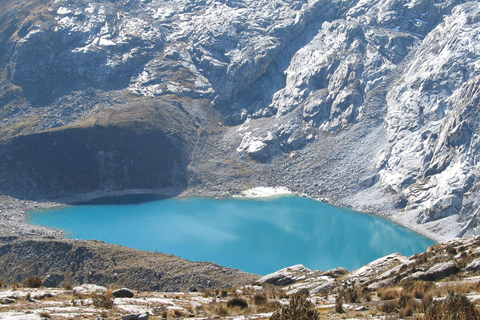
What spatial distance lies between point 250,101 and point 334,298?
108m

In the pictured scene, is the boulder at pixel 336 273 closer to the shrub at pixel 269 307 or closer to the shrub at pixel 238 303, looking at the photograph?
the shrub at pixel 269 307

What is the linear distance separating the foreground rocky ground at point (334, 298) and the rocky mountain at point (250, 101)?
57201 mm

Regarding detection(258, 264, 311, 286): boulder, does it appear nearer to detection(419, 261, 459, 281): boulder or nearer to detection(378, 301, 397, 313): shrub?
detection(419, 261, 459, 281): boulder

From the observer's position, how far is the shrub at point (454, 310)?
35.6 ft

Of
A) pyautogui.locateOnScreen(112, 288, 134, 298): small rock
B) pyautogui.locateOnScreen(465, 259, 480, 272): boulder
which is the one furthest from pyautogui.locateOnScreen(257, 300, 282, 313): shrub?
pyautogui.locateOnScreen(465, 259, 480, 272): boulder

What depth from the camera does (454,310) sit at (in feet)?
36.7

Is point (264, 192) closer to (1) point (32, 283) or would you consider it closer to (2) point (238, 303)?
(1) point (32, 283)

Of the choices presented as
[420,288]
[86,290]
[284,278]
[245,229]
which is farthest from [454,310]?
[245,229]

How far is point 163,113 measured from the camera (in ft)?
365

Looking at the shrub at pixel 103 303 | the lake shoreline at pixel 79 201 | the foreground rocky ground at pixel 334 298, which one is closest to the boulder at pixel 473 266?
the foreground rocky ground at pixel 334 298

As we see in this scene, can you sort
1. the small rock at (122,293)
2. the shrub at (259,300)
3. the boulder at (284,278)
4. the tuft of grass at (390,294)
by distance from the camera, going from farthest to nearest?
the boulder at (284,278) → the small rock at (122,293) → the shrub at (259,300) → the tuft of grass at (390,294)

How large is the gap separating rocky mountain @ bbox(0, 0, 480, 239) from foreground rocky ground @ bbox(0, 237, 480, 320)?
57.2 metres

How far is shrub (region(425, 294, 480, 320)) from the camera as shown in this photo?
10859 mm

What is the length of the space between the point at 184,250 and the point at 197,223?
42.5 feet
